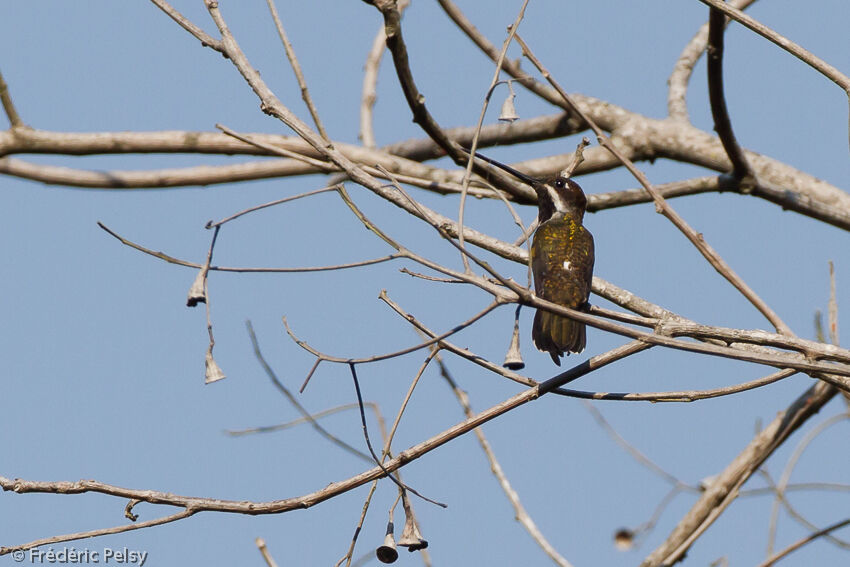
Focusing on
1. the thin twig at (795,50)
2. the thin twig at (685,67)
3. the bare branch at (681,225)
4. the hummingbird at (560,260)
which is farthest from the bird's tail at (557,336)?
the thin twig at (685,67)

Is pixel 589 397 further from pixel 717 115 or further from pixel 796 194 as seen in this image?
pixel 796 194

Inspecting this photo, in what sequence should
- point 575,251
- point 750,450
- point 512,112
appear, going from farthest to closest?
point 750,450, point 575,251, point 512,112

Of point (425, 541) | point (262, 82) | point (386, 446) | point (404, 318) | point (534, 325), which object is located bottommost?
point (425, 541)

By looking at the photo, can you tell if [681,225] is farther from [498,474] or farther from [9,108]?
[9,108]

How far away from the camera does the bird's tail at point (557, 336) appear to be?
561 centimetres

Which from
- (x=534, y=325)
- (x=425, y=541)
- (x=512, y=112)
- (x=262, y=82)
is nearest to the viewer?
(x=425, y=541)

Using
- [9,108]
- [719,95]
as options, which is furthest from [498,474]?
[9,108]

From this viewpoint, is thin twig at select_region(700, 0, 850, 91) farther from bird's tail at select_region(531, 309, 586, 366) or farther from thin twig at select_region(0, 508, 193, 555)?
thin twig at select_region(0, 508, 193, 555)

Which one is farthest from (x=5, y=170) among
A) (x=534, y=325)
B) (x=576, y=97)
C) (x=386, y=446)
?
(x=386, y=446)

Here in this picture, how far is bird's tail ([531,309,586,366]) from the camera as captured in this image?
5.61m

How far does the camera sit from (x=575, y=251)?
21.5 ft

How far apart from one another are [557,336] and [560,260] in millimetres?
991

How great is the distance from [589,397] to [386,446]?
87 centimetres

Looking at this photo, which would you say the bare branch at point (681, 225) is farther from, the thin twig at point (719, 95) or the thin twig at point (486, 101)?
the thin twig at point (719, 95)
